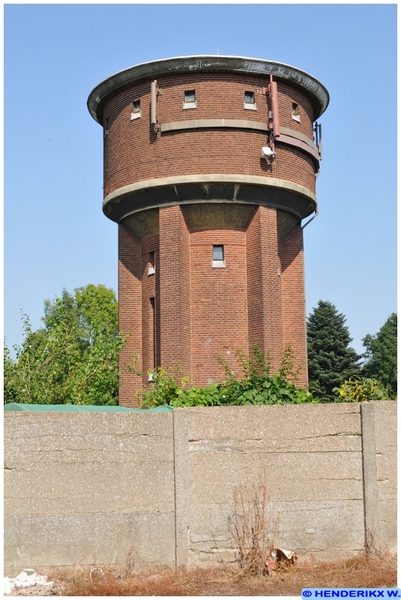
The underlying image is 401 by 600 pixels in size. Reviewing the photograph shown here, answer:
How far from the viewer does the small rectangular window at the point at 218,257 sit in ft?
66.3

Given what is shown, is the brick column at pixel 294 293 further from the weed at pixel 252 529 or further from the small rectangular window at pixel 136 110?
the weed at pixel 252 529

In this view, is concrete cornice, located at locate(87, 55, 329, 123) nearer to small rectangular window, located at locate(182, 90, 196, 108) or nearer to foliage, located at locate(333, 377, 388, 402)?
small rectangular window, located at locate(182, 90, 196, 108)

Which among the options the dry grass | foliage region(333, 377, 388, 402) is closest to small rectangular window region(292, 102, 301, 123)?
foliage region(333, 377, 388, 402)

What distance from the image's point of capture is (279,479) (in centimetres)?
970

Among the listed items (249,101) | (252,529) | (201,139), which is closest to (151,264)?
(201,139)

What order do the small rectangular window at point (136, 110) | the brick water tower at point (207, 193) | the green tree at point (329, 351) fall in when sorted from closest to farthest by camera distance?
the brick water tower at point (207, 193), the small rectangular window at point (136, 110), the green tree at point (329, 351)

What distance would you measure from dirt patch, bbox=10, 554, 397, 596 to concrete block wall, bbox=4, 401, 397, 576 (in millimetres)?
178

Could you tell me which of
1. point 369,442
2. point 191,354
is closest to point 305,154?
point 191,354

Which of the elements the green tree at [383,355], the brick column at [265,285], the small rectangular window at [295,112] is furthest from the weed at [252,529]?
the green tree at [383,355]

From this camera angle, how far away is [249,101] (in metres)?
19.9

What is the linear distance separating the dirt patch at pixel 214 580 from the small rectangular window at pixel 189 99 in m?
13.0

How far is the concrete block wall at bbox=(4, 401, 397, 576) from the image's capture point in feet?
29.1

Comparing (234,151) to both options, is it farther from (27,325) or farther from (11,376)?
(11,376)

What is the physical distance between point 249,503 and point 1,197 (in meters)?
4.77
